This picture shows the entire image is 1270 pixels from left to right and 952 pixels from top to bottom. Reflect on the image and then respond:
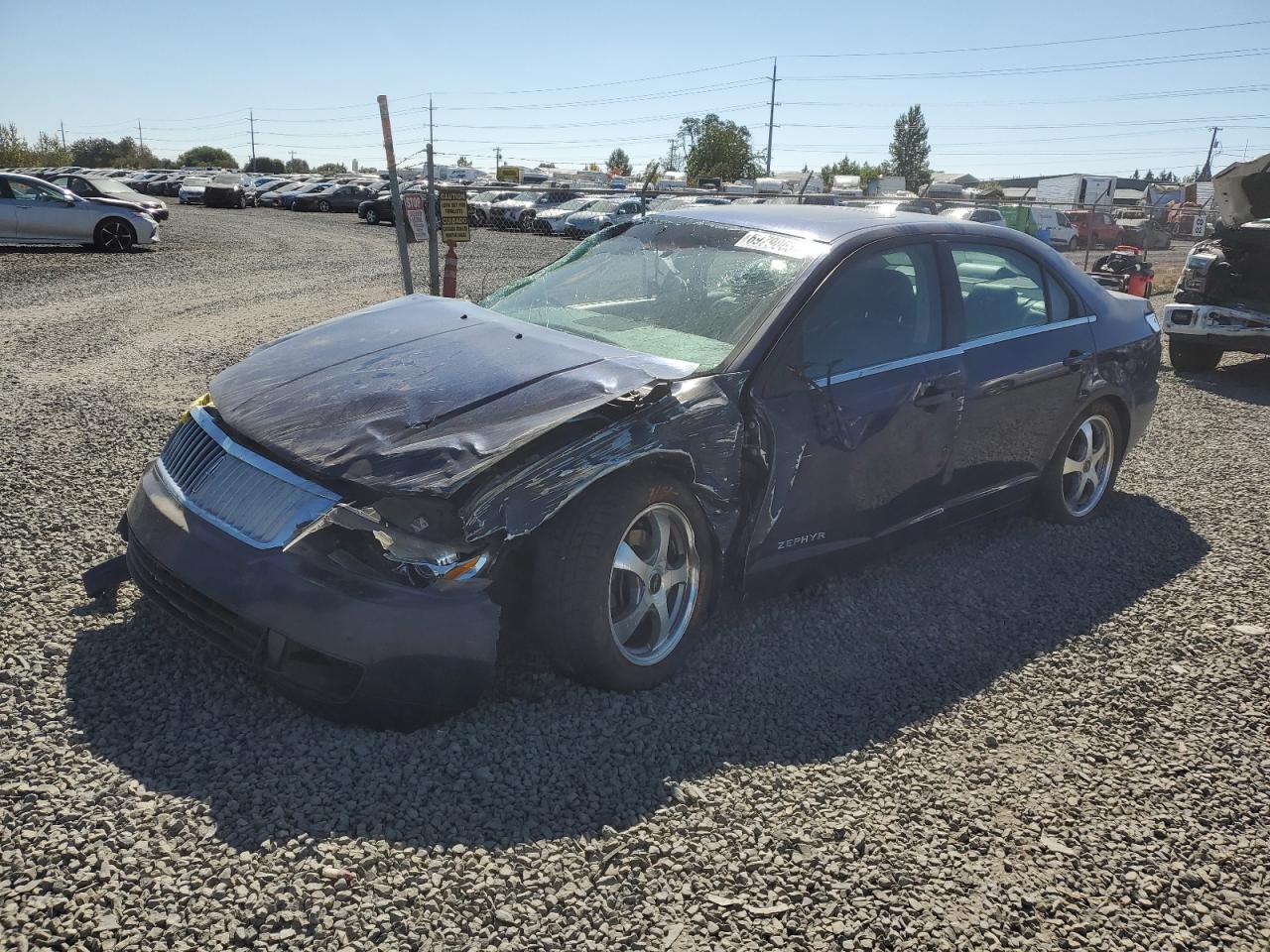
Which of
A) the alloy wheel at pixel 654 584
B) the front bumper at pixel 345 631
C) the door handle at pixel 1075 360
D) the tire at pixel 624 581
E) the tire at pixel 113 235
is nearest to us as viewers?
the front bumper at pixel 345 631

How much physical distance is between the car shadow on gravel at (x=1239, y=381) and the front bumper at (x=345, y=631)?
8282 millimetres

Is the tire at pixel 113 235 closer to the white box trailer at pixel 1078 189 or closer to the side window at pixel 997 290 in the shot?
the side window at pixel 997 290

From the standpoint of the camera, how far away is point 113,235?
63.6 feet

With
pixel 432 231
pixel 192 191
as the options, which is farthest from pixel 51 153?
pixel 432 231

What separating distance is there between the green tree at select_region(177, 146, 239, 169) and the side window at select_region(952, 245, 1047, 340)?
385 feet

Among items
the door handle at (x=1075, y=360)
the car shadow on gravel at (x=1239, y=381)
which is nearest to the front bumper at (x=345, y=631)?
the door handle at (x=1075, y=360)

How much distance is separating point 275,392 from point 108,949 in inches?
72.9

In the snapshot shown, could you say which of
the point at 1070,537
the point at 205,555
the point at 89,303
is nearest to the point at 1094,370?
the point at 1070,537

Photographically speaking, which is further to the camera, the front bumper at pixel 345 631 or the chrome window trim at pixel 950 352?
the chrome window trim at pixel 950 352

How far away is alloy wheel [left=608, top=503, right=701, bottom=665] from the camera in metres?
3.32

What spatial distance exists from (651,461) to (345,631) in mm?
1054

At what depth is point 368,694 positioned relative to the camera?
9.53 feet

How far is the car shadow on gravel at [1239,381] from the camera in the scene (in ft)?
30.1

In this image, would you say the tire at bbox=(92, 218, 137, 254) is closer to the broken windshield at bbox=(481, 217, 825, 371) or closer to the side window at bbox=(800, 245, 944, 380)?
the broken windshield at bbox=(481, 217, 825, 371)
